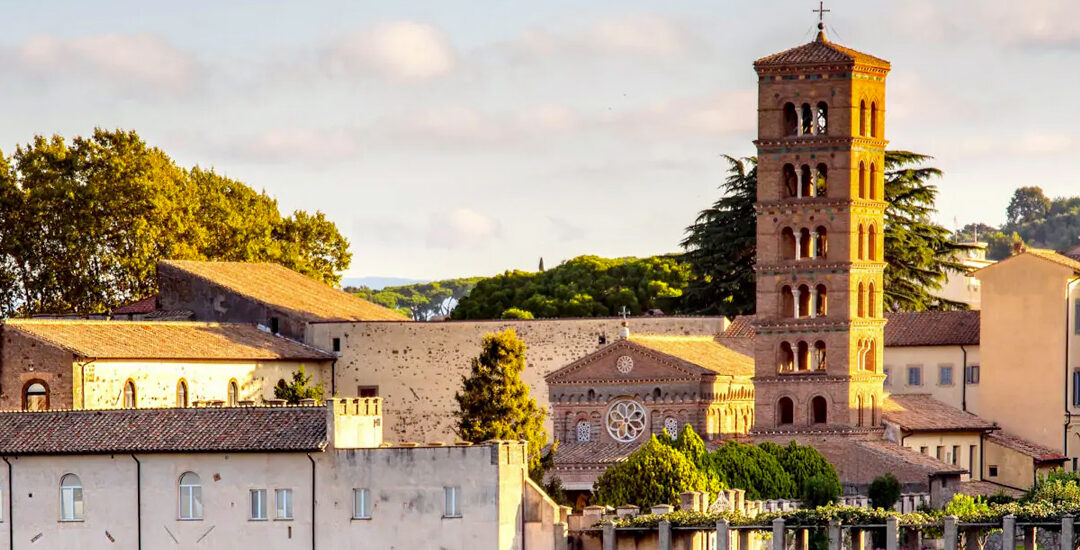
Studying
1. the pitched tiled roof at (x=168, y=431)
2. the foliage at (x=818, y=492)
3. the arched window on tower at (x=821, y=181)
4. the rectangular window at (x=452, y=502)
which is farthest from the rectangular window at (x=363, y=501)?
the arched window on tower at (x=821, y=181)

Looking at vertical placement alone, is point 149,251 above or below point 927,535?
above

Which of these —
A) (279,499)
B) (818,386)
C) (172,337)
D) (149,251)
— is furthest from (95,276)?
(279,499)

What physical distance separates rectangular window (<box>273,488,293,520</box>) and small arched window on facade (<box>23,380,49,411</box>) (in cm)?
1270

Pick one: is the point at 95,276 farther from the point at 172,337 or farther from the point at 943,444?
the point at 943,444

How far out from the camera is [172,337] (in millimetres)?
72562

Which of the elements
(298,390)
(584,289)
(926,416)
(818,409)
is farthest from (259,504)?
(584,289)

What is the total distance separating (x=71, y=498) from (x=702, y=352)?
24.6 meters

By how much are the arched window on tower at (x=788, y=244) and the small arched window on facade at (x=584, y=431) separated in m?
7.67

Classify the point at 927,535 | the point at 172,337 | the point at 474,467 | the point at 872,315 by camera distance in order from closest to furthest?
the point at 474,467 < the point at 927,535 < the point at 172,337 < the point at 872,315

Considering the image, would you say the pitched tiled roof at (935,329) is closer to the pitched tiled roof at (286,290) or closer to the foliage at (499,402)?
the pitched tiled roof at (286,290)

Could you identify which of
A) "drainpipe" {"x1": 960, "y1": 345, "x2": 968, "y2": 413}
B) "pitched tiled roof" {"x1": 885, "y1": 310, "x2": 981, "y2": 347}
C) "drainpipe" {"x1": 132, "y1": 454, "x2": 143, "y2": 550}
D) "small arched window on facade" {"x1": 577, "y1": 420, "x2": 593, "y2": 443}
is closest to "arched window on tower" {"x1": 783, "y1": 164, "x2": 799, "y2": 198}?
"small arched window on facade" {"x1": 577, "y1": 420, "x2": 593, "y2": 443}

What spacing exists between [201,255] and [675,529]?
36.1 m

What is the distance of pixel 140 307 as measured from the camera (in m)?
82.0

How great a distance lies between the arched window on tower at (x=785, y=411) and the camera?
75938mm
